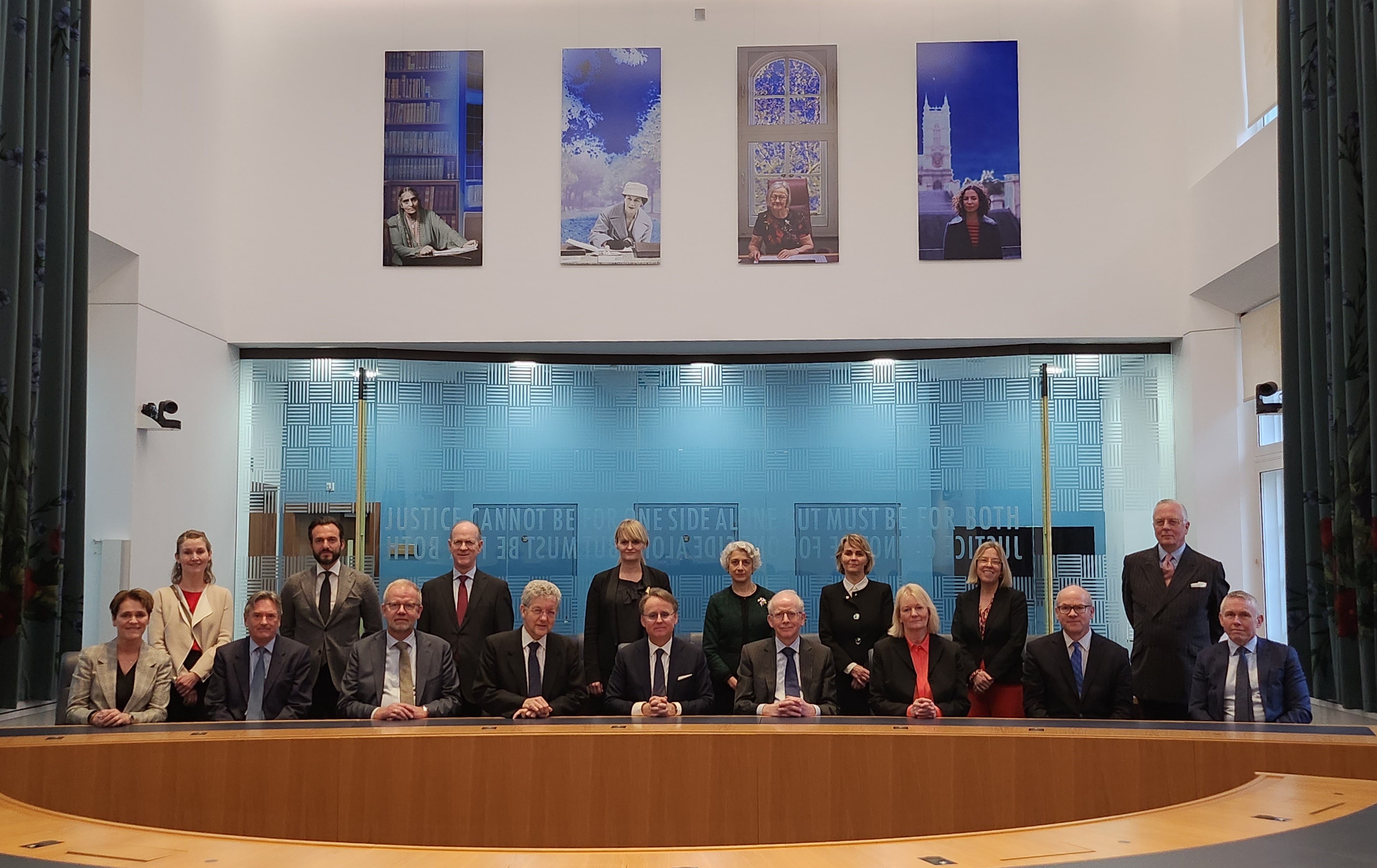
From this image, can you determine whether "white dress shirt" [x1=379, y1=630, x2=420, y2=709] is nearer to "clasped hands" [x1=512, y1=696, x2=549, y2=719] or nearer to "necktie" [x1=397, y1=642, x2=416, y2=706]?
"necktie" [x1=397, y1=642, x2=416, y2=706]

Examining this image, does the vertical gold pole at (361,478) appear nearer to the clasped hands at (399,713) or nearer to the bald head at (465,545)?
the bald head at (465,545)

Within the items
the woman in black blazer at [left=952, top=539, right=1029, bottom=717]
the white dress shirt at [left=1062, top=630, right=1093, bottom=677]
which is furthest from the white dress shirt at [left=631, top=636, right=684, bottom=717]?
the white dress shirt at [left=1062, top=630, right=1093, bottom=677]

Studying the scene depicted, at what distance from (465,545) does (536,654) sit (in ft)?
2.82

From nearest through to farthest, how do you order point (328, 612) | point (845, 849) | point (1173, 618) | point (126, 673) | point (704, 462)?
point (845, 849) < point (126, 673) < point (328, 612) < point (1173, 618) < point (704, 462)

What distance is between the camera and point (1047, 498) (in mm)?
8148

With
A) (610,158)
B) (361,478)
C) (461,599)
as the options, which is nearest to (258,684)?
(461,599)

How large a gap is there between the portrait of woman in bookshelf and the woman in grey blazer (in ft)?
13.3

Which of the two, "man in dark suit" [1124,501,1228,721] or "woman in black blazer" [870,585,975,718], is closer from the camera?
"woman in black blazer" [870,585,975,718]

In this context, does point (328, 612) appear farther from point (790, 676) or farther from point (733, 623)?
point (790, 676)

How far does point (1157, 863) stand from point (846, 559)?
3.28 meters

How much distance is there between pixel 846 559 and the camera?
565cm

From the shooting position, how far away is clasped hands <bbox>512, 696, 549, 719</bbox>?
453 cm

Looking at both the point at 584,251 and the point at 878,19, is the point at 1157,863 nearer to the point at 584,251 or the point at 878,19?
the point at 584,251

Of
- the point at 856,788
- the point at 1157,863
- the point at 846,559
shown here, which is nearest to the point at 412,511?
the point at 846,559
